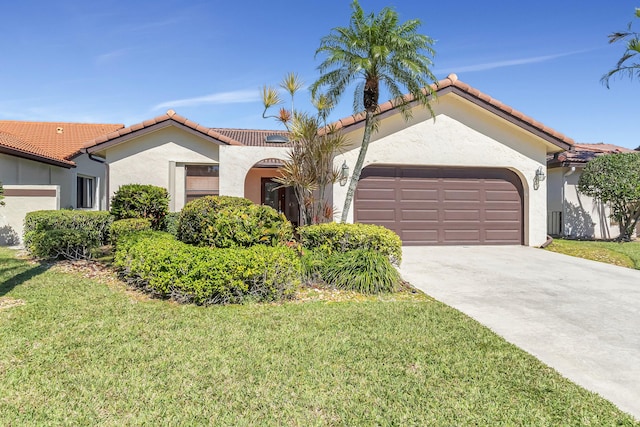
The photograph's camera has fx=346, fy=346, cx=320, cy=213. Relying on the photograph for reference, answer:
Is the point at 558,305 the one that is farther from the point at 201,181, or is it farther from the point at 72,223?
the point at 201,181

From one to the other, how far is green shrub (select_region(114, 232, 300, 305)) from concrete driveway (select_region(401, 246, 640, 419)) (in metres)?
2.68

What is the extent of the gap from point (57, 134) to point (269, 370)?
2255 centimetres

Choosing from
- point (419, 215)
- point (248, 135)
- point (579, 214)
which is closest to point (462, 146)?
point (419, 215)

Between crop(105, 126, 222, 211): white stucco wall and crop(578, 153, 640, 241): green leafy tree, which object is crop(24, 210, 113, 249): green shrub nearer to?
crop(105, 126, 222, 211): white stucco wall

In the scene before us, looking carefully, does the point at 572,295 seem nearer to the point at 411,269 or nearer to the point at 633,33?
the point at 411,269

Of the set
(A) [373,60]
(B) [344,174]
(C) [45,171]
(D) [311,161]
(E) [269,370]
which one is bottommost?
(E) [269,370]

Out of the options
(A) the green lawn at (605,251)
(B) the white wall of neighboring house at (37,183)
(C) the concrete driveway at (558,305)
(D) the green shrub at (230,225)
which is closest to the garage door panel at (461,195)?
(C) the concrete driveway at (558,305)

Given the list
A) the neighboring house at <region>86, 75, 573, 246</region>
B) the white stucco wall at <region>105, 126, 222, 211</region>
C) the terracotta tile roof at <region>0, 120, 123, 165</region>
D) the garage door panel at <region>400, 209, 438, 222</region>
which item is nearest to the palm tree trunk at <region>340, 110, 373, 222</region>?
the neighboring house at <region>86, 75, 573, 246</region>

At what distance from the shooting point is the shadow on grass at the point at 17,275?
19.5 ft

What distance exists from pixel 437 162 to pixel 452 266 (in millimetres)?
4550

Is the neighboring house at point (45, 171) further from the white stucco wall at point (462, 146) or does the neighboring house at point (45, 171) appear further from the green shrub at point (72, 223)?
the white stucco wall at point (462, 146)

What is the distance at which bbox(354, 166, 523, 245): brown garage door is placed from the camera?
11711 mm

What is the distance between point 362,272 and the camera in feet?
20.8

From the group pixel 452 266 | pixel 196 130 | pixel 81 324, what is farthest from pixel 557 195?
pixel 81 324
